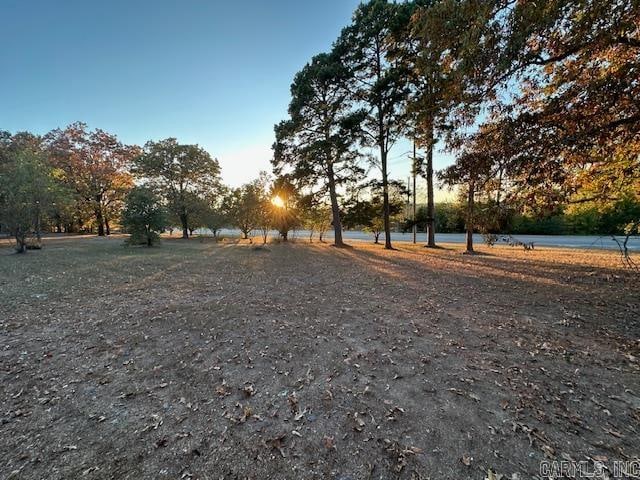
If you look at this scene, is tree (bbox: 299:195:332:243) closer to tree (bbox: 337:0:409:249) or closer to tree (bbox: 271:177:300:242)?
tree (bbox: 271:177:300:242)

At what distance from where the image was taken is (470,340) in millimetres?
3658

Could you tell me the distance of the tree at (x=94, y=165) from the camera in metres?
23.6

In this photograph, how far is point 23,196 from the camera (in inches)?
459

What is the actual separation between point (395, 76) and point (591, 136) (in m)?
9.10

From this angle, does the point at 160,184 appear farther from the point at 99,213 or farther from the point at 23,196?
the point at 23,196

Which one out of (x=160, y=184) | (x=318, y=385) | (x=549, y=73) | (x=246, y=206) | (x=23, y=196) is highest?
(x=160, y=184)

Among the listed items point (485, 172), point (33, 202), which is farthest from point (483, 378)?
point (33, 202)

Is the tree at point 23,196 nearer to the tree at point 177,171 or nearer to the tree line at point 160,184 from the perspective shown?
the tree line at point 160,184

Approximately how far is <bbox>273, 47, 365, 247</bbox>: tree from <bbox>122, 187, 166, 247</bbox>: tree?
7.99m

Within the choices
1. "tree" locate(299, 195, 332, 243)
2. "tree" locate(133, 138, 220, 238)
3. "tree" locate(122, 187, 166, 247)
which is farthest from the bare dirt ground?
"tree" locate(133, 138, 220, 238)

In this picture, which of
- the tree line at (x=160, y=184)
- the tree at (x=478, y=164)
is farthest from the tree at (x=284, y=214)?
the tree at (x=478, y=164)

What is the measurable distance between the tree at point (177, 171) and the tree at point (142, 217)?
31.3 ft

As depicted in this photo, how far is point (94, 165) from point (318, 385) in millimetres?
31806

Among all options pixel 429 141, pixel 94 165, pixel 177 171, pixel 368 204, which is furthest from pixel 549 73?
pixel 94 165
